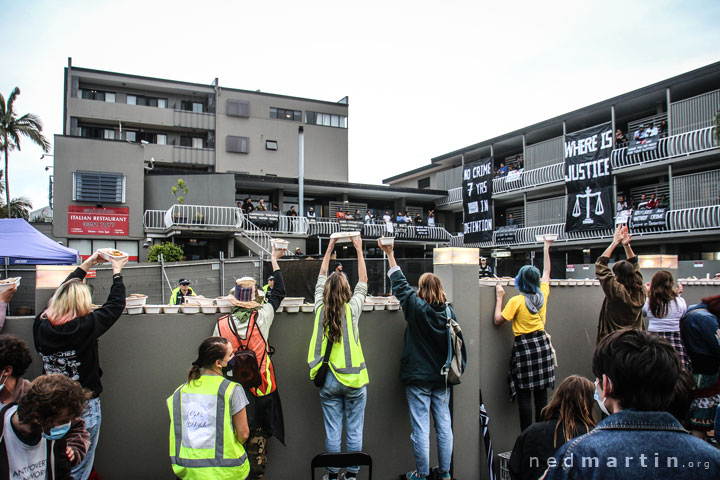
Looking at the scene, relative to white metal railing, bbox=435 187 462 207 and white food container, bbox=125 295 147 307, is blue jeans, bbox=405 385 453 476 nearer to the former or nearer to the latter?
white food container, bbox=125 295 147 307

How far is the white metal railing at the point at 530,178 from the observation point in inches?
968

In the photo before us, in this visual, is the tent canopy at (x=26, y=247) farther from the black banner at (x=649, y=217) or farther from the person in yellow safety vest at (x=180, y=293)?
the black banner at (x=649, y=217)

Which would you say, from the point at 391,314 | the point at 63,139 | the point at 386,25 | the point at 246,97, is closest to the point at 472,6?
the point at 386,25

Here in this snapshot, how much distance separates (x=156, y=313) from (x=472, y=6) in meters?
13.1

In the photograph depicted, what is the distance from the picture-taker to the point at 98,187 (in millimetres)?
21203

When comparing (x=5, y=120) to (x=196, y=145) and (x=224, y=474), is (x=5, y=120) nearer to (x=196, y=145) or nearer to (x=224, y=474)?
(x=196, y=145)

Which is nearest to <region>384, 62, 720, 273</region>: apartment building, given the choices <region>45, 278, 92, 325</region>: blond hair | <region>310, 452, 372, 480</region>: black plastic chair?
<region>310, 452, 372, 480</region>: black plastic chair

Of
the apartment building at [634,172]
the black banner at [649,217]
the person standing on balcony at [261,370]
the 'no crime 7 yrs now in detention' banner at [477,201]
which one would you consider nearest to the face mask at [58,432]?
the person standing on balcony at [261,370]

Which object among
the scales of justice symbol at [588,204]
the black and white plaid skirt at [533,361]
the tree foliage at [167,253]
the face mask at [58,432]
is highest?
the scales of justice symbol at [588,204]

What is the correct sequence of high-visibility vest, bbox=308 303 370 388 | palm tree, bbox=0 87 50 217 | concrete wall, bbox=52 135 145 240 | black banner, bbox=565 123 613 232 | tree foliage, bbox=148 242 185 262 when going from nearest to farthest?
high-visibility vest, bbox=308 303 370 388
tree foliage, bbox=148 242 185 262
concrete wall, bbox=52 135 145 240
black banner, bbox=565 123 613 232
palm tree, bbox=0 87 50 217

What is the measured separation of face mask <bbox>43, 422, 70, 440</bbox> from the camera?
85.0 inches

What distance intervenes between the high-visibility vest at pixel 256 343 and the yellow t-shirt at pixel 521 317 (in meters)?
2.50

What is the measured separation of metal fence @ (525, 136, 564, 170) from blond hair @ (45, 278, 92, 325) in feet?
84.3

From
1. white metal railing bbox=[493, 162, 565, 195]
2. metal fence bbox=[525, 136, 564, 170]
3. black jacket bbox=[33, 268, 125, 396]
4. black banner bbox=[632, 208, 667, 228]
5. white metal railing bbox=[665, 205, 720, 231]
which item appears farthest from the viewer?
metal fence bbox=[525, 136, 564, 170]
